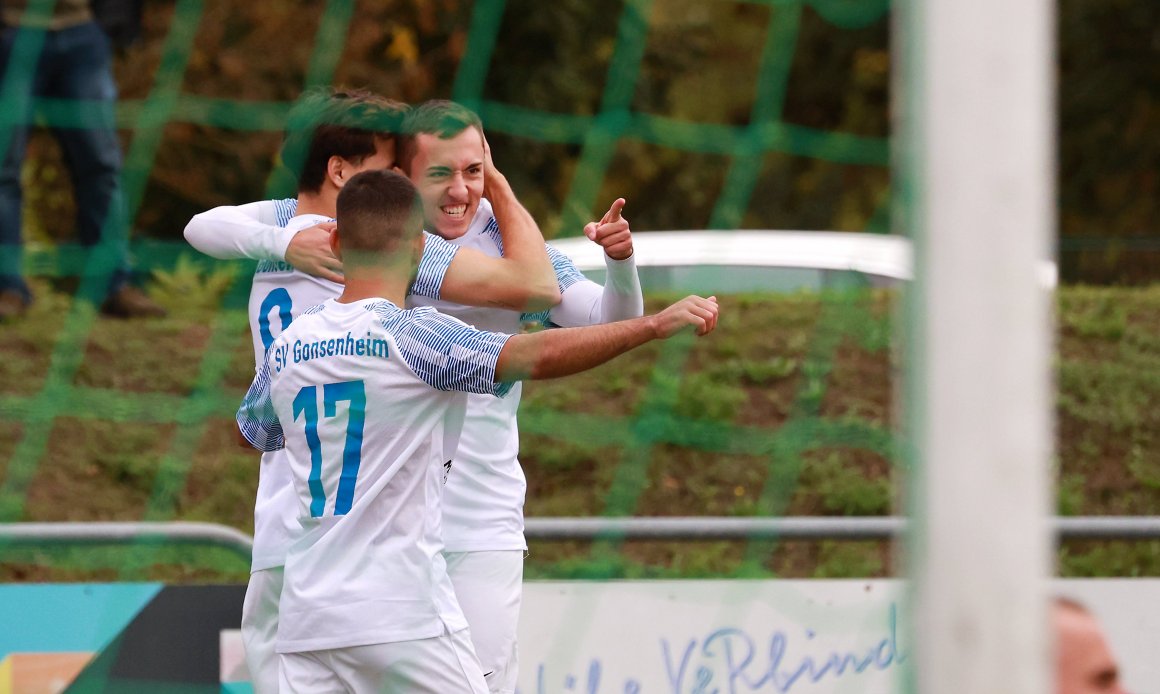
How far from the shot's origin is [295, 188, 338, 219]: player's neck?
318 centimetres

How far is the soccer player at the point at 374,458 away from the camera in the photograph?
2.59 meters

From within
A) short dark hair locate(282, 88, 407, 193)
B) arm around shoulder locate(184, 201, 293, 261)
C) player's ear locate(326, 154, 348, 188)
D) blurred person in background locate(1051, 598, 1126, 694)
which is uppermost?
short dark hair locate(282, 88, 407, 193)

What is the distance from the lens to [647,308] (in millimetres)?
7473

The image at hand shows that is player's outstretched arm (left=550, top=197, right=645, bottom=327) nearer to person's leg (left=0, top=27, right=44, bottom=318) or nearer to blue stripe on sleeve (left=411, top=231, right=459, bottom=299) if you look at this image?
blue stripe on sleeve (left=411, top=231, right=459, bottom=299)

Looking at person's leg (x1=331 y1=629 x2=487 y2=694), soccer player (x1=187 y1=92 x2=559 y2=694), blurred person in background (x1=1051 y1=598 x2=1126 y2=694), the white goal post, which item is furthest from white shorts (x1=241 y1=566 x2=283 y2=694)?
the white goal post

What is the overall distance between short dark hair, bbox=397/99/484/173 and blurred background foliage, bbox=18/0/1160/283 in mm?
4356

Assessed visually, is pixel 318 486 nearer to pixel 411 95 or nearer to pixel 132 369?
pixel 132 369

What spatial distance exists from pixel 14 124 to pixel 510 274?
321cm

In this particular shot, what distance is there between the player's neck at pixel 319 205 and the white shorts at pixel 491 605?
30.2 inches

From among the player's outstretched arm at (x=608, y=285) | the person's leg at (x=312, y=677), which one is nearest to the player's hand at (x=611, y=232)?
the player's outstretched arm at (x=608, y=285)

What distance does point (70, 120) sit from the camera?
218 inches

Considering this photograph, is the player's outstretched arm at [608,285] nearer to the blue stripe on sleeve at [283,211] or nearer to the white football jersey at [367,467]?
the white football jersey at [367,467]

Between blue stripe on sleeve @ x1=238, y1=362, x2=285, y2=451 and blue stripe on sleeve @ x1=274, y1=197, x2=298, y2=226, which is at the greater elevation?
blue stripe on sleeve @ x1=274, y1=197, x2=298, y2=226

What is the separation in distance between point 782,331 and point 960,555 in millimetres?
6071
